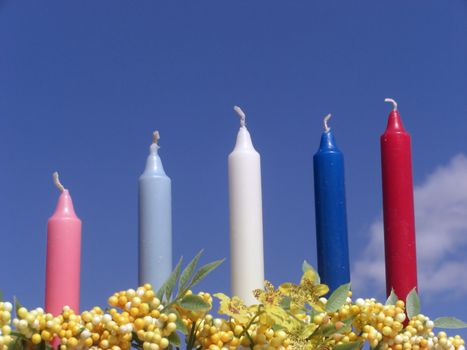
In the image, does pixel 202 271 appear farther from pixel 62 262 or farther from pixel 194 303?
pixel 62 262

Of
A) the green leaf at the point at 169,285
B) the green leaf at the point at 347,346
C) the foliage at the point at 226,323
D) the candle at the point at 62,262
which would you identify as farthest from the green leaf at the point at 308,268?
the candle at the point at 62,262

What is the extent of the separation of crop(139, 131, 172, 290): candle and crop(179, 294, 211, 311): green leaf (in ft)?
0.47

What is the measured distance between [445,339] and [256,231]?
388 mm

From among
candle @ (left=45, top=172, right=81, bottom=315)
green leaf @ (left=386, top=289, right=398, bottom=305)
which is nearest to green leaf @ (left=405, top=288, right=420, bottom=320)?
green leaf @ (left=386, top=289, right=398, bottom=305)

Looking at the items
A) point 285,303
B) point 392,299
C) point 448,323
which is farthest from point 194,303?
point 448,323

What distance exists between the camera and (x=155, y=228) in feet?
5.26

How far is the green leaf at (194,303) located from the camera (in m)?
1.43

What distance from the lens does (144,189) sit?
1.63 meters

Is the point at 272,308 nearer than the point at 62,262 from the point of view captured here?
Yes

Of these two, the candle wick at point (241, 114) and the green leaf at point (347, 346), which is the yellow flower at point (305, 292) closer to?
the green leaf at point (347, 346)

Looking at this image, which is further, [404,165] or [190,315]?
[404,165]

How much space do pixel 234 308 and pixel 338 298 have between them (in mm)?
194

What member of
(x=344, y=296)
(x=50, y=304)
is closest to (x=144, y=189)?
(x=50, y=304)

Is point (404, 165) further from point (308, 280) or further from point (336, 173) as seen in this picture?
point (308, 280)
